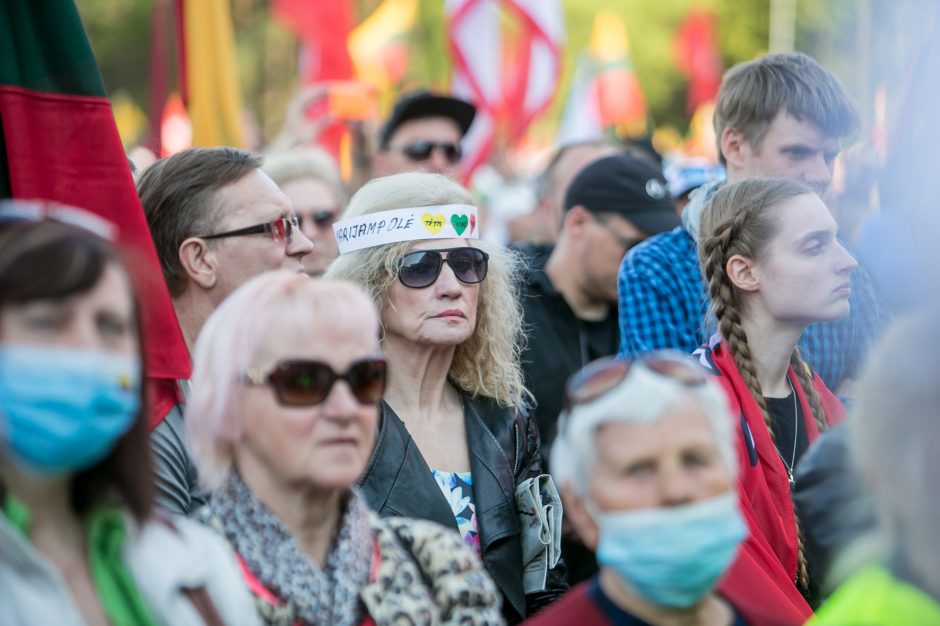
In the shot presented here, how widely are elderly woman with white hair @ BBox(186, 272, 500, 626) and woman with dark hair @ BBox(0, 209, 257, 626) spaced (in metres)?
0.14

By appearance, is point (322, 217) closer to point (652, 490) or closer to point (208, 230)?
point (208, 230)

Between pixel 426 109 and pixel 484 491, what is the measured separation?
12.9ft

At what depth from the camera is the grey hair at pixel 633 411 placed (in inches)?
103

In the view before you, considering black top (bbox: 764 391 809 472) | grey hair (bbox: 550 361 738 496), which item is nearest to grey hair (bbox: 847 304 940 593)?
grey hair (bbox: 550 361 738 496)

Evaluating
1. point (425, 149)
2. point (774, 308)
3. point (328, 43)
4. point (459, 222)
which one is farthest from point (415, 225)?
point (328, 43)

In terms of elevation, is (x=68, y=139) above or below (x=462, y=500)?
above

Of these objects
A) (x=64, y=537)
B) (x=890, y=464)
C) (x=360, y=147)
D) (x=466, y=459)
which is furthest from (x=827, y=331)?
(x=360, y=147)

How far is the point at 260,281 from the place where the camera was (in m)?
2.89

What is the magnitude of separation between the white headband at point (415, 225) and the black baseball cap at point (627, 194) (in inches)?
69.6

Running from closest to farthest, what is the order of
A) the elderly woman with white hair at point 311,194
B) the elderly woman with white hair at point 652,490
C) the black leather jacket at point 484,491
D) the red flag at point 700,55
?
the elderly woman with white hair at point 652,490
the black leather jacket at point 484,491
the elderly woman with white hair at point 311,194
the red flag at point 700,55

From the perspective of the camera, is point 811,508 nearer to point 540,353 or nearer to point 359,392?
point 359,392

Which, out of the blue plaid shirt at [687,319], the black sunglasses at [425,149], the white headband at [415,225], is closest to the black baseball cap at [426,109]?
the black sunglasses at [425,149]

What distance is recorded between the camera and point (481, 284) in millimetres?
4703

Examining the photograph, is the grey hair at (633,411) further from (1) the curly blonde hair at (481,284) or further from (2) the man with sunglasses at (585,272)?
(2) the man with sunglasses at (585,272)
